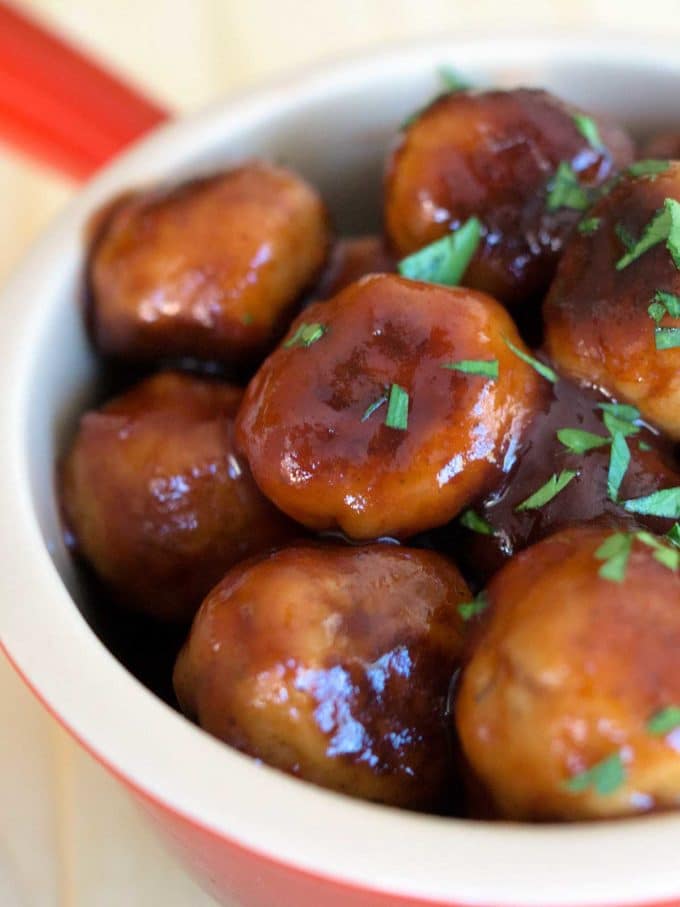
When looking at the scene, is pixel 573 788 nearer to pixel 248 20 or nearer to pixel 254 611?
pixel 254 611

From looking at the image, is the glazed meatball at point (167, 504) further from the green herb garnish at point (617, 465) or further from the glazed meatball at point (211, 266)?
the green herb garnish at point (617, 465)

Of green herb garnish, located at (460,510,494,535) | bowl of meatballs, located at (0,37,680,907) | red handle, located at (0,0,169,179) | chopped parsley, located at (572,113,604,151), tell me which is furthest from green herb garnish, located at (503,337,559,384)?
red handle, located at (0,0,169,179)

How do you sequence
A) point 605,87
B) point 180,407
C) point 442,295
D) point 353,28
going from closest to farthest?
1. point 442,295
2. point 180,407
3. point 605,87
4. point 353,28

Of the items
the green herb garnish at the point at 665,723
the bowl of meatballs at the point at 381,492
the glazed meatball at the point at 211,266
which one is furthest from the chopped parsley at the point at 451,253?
the green herb garnish at the point at 665,723

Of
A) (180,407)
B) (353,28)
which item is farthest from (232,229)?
(353,28)

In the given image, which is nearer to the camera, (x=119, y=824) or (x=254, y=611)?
(x=254, y=611)

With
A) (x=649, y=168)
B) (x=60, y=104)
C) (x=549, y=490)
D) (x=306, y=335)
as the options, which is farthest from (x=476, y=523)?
(x=60, y=104)

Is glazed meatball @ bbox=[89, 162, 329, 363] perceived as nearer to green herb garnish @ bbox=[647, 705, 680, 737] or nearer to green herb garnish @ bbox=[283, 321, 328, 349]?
green herb garnish @ bbox=[283, 321, 328, 349]
